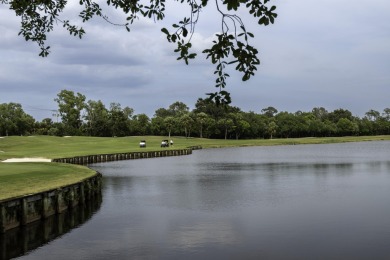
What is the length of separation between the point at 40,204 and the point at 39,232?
274 centimetres

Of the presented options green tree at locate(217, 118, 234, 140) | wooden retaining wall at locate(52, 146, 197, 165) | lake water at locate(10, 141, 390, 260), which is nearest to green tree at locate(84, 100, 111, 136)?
green tree at locate(217, 118, 234, 140)

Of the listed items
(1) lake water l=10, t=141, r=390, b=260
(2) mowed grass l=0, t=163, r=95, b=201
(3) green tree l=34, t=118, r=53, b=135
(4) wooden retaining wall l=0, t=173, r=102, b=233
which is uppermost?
(3) green tree l=34, t=118, r=53, b=135

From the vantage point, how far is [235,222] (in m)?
28.2

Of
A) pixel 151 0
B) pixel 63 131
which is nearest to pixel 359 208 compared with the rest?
pixel 151 0

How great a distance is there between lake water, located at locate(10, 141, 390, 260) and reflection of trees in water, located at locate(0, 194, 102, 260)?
0.61 meters

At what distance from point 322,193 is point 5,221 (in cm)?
2672

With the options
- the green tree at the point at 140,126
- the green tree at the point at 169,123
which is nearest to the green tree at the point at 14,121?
the green tree at the point at 140,126

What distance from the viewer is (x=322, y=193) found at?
40312 mm

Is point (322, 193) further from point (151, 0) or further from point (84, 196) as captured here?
point (151, 0)

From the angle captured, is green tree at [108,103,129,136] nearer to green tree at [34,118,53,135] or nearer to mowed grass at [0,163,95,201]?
green tree at [34,118,53,135]

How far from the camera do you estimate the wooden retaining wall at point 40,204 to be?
2452 cm

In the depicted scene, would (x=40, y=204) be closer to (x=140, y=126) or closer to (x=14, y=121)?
(x=14, y=121)

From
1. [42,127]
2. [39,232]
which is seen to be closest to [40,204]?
[39,232]

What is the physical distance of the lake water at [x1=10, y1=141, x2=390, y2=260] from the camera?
21875mm
